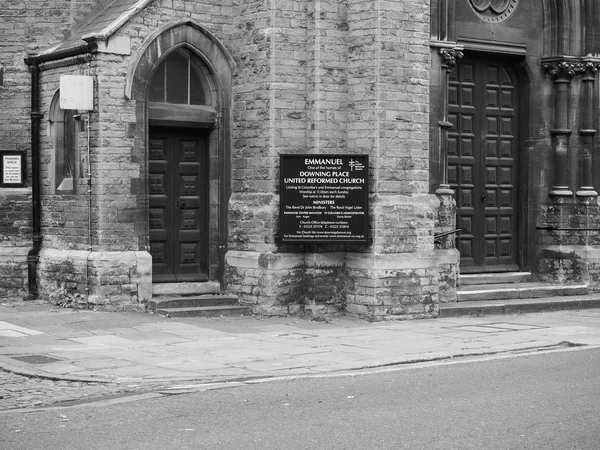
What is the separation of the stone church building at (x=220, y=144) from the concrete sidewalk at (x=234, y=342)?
0.77 meters

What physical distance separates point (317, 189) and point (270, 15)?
2679mm

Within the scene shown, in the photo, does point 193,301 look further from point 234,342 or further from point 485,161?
point 485,161

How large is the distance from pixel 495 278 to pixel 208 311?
18.2ft

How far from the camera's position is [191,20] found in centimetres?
1633

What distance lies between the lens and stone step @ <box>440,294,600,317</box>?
1669cm

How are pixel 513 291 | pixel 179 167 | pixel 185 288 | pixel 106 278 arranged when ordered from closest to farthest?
pixel 106 278
pixel 185 288
pixel 179 167
pixel 513 291

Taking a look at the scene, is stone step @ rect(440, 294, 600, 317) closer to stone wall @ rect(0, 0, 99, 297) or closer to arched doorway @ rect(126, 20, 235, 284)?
arched doorway @ rect(126, 20, 235, 284)

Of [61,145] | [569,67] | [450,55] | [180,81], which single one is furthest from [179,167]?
[569,67]

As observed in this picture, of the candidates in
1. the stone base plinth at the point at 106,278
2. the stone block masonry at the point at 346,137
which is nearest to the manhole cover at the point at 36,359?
the stone base plinth at the point at 106,278

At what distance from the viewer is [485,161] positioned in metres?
18.8

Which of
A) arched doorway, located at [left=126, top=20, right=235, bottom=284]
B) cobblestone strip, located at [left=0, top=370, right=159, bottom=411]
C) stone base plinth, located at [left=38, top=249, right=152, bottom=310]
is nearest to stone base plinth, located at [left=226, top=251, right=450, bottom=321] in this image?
arched doorway, located at [left=126, top=20, right=235, bottom=284]

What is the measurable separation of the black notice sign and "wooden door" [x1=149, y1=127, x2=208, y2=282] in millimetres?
1627

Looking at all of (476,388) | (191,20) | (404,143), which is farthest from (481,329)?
(191,20)

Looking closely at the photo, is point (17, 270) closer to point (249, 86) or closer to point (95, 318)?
point (95, 318)
